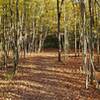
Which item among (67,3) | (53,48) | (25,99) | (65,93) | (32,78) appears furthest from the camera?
(53,48)

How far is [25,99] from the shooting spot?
52.5ft

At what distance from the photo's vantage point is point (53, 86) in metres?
20.1

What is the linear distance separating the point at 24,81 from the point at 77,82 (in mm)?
3359

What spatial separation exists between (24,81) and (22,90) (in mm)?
3211

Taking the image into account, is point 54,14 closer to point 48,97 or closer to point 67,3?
point 67,3

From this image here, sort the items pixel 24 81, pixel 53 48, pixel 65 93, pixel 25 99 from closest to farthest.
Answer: pixel 25 99 < pixel 65 93 < pixel 24 81 < pixel 53 48

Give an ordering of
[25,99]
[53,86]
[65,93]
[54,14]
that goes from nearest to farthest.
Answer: [25,99], [65,93], [53,86], [54,14]

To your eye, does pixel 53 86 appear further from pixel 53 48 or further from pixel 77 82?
pixel 53 48

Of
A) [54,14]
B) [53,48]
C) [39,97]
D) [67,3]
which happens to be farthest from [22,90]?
[53,48]

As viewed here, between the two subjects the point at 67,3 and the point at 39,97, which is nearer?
the point at 39,97

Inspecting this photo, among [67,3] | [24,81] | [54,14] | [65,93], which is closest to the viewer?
[65,93]

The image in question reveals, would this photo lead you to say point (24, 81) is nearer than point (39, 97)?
No

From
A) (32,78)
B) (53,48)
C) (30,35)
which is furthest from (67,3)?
(32,78)

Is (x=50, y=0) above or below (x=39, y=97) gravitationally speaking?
above
